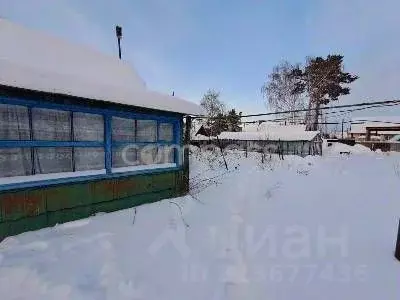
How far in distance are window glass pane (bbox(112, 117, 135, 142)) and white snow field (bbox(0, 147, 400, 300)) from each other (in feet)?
5.25

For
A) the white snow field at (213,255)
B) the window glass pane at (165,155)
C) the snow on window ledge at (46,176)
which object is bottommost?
the white snow field at (213,255)

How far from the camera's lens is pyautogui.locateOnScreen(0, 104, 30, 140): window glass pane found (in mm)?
4574

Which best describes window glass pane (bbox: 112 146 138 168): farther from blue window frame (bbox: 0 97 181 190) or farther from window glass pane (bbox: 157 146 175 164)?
window glass pane (bbox: 157 146 175 164)

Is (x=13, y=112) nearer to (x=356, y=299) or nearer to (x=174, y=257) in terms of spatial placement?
(x=174, y=257)

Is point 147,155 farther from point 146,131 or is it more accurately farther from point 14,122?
point 14,122

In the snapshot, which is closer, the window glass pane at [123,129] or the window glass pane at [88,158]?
the window glass pane at [88,158]

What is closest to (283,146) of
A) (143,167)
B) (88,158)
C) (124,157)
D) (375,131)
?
(375,131)

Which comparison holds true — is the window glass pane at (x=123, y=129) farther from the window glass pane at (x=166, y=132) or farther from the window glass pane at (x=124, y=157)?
the window glass pane at (x=166, y=132)

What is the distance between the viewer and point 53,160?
5.29 m

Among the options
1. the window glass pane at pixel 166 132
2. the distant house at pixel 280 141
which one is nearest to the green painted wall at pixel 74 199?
the window glass pane at pixel 166 132

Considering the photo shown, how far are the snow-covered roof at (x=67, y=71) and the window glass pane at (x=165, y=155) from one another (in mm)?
1159

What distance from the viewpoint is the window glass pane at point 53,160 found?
507cm

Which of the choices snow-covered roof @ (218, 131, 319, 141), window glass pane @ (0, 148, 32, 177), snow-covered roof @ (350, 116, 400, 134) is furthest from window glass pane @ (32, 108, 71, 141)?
snow-covered roof @ (350, 116, 400, 134)

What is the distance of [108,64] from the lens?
7.77 meters
